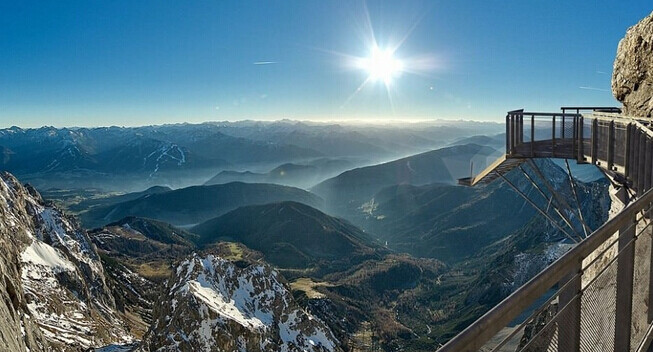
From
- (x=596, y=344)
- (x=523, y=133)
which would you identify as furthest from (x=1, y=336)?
(x=523, y=133)

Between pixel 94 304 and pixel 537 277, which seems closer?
pixel 537 277

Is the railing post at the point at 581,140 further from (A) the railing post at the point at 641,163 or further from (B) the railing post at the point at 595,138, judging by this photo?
(A) the railing post at the point at 641,163

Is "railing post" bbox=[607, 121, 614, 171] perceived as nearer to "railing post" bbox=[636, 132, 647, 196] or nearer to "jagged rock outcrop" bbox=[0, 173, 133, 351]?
"railing post" bbox=[636, 132, 647, 196]

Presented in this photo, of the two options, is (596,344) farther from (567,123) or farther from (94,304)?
(94,304)

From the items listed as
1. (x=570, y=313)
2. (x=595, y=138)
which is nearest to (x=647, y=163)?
(x=595, y=138)

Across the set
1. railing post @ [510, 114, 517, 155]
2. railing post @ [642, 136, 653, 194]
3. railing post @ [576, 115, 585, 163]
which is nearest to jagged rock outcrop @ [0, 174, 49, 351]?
railing post @ [510, 114, 517, 155]

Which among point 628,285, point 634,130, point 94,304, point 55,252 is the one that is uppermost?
point 634,130

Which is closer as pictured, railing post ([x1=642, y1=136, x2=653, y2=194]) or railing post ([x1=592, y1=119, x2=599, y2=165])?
railing post ([x1=642, y1=136, x2=653, y2=194])
